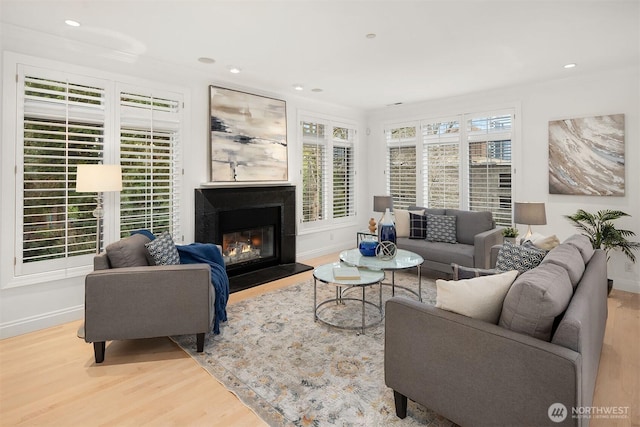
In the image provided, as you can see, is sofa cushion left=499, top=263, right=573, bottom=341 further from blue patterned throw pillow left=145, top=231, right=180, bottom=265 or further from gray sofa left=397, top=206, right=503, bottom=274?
gray sofa left=397, top=206, right=503, bottom=274

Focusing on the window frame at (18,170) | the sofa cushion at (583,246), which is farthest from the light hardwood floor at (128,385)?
the sofa cushion at (583,246)

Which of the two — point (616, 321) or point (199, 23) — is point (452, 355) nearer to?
point (616, 321)

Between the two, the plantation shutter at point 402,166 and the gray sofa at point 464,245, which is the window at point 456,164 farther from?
the gray sofa at point 464,245

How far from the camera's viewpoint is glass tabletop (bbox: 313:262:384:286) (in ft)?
10.2

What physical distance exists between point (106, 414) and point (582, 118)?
19.0ft

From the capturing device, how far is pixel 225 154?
4711 mm

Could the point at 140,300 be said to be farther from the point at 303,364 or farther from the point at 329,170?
the point at 329,170

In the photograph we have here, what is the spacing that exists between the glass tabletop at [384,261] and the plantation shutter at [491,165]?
7.68 feet

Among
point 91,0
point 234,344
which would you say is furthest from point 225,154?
point 234,344

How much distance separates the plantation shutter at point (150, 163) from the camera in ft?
12.6

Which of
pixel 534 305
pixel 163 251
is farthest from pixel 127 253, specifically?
pixel 534 305

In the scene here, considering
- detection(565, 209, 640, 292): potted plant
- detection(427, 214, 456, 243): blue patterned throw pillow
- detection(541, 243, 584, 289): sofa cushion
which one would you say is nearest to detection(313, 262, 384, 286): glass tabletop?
detection(541, 243, 584, 289): sofa cushion

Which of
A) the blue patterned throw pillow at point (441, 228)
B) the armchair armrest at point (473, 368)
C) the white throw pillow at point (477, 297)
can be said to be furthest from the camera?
the blue patterned throw pillow at point (441, 228)

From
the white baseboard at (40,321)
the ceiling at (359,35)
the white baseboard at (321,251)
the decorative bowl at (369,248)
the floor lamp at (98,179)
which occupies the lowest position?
the white baseboard at (40,321)
